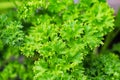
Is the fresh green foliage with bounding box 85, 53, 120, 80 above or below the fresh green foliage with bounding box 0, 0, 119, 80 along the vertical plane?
below

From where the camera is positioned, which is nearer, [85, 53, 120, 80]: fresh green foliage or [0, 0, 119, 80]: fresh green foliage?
[0, 0, 119, 80]: fresh green foliage

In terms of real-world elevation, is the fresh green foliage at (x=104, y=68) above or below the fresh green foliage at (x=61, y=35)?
below

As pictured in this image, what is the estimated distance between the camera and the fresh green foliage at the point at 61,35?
2041 mm

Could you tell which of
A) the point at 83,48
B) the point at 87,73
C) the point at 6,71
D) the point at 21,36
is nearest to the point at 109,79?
the point at 87,73

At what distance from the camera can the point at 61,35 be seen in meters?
2.11

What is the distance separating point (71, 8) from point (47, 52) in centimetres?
37

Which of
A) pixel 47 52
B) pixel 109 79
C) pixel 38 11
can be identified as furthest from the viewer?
pixel 38 11

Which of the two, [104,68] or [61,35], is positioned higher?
[61,35]

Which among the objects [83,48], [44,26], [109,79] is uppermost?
[44,26]

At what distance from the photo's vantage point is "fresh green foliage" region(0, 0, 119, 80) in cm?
204

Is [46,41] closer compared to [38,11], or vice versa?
[46,41]

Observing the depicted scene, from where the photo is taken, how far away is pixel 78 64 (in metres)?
2.05

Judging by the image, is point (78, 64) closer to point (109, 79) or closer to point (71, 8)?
point (109, 79)

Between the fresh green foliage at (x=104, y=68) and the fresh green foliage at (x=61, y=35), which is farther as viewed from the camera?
the fresh green foliage at (x=104, y=68)
